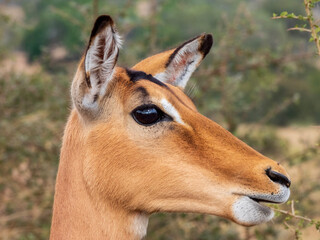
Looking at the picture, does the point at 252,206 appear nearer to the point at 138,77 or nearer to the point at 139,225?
the point at 139,225

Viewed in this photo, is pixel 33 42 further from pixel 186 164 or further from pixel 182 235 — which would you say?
pixel 186 164

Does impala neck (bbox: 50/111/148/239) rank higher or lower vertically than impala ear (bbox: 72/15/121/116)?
lower

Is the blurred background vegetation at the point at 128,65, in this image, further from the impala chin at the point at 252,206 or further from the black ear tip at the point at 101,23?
the black ear tip at the point at 101,23

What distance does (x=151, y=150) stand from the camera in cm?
418

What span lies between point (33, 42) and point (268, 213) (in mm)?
33935

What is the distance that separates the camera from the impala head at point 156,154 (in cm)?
392

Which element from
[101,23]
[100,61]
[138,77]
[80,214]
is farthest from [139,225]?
[101,23]

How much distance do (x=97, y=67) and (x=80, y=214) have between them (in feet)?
3.74

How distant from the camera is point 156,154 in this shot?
4.16 m

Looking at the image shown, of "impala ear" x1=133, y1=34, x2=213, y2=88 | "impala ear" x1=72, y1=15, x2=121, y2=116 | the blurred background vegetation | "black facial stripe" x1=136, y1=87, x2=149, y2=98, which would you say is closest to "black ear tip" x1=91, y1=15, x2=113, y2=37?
"impala ear" x1=72, y1=15, x2=121, y2=116

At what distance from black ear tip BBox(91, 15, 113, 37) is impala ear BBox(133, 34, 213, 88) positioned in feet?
3.74

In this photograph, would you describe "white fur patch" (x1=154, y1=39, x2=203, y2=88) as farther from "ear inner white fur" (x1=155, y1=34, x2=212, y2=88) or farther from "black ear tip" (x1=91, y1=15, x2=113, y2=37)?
"black ear tip" (x1=91, y1=15, x2=113, y2=37)

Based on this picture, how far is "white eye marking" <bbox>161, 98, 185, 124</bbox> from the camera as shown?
4234 mm

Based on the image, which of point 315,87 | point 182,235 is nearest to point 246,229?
point 182,235
